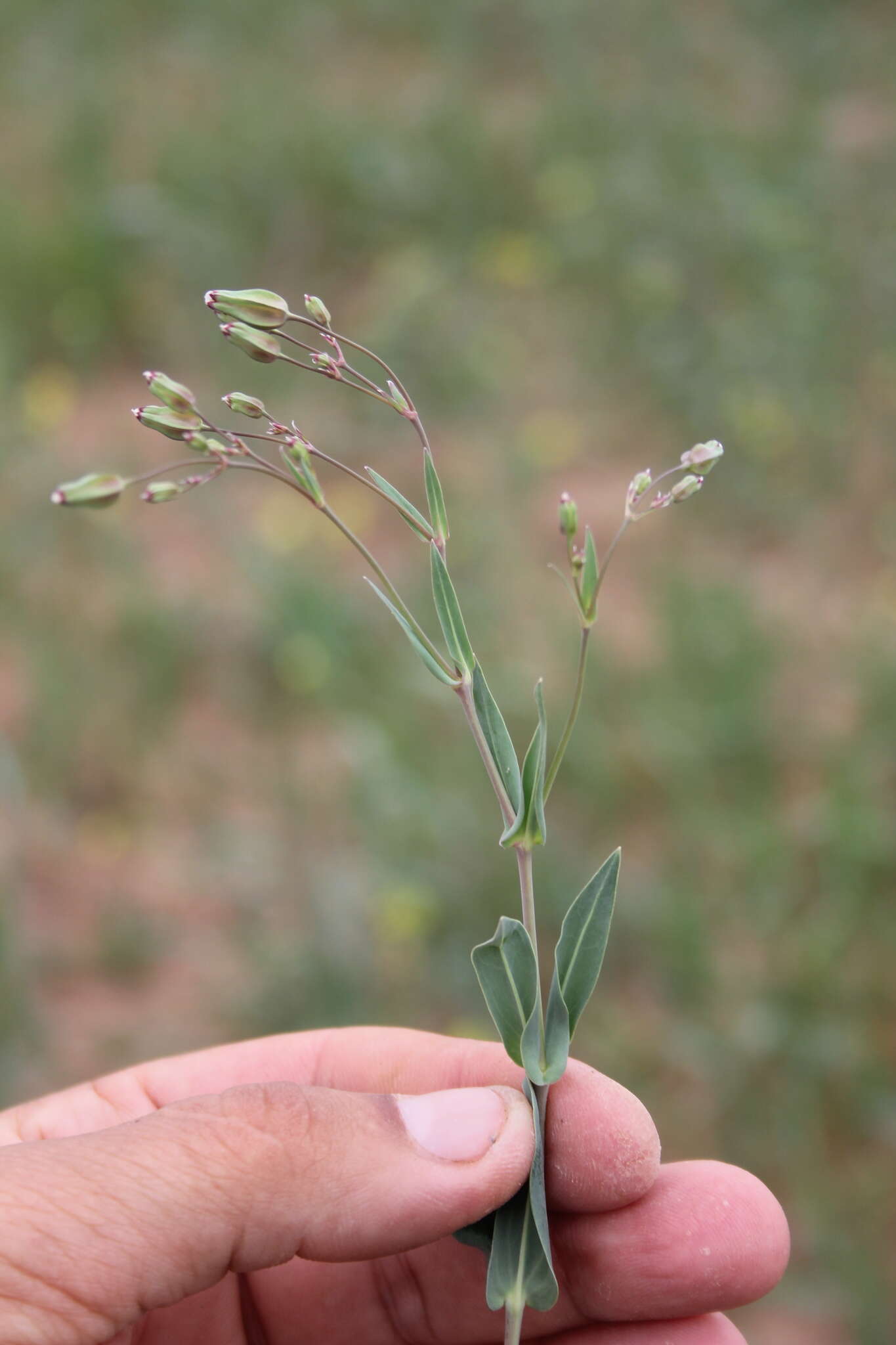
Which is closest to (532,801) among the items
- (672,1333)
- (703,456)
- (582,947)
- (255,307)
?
(582,947)

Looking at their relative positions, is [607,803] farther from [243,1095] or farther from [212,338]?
[212,338]

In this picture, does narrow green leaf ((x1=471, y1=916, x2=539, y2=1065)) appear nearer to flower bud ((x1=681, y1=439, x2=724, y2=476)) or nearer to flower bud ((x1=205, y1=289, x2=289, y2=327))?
flower bud ((x1=681, y1=439, x2=724, y2=476))

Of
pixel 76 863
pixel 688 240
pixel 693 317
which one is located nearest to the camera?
pixel 76 863

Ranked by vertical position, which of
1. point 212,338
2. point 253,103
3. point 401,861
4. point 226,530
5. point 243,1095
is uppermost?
point 253,103

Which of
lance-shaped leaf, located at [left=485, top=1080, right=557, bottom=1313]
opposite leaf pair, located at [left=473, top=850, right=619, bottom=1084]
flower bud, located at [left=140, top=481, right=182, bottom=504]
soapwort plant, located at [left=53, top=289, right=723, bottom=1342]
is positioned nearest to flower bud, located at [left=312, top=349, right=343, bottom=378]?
soapwort plant, located at [left=53, top=289, right=723, bottom=1342]

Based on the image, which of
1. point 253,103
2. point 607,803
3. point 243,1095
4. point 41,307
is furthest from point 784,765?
point 253,103

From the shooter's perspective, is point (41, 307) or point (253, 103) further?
point (253, 103)

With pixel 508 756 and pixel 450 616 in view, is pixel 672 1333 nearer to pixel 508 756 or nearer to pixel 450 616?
pixel 508 756

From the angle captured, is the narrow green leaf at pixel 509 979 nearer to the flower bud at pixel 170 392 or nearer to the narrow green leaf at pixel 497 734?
the narrow green leaf at pixel 497 734
